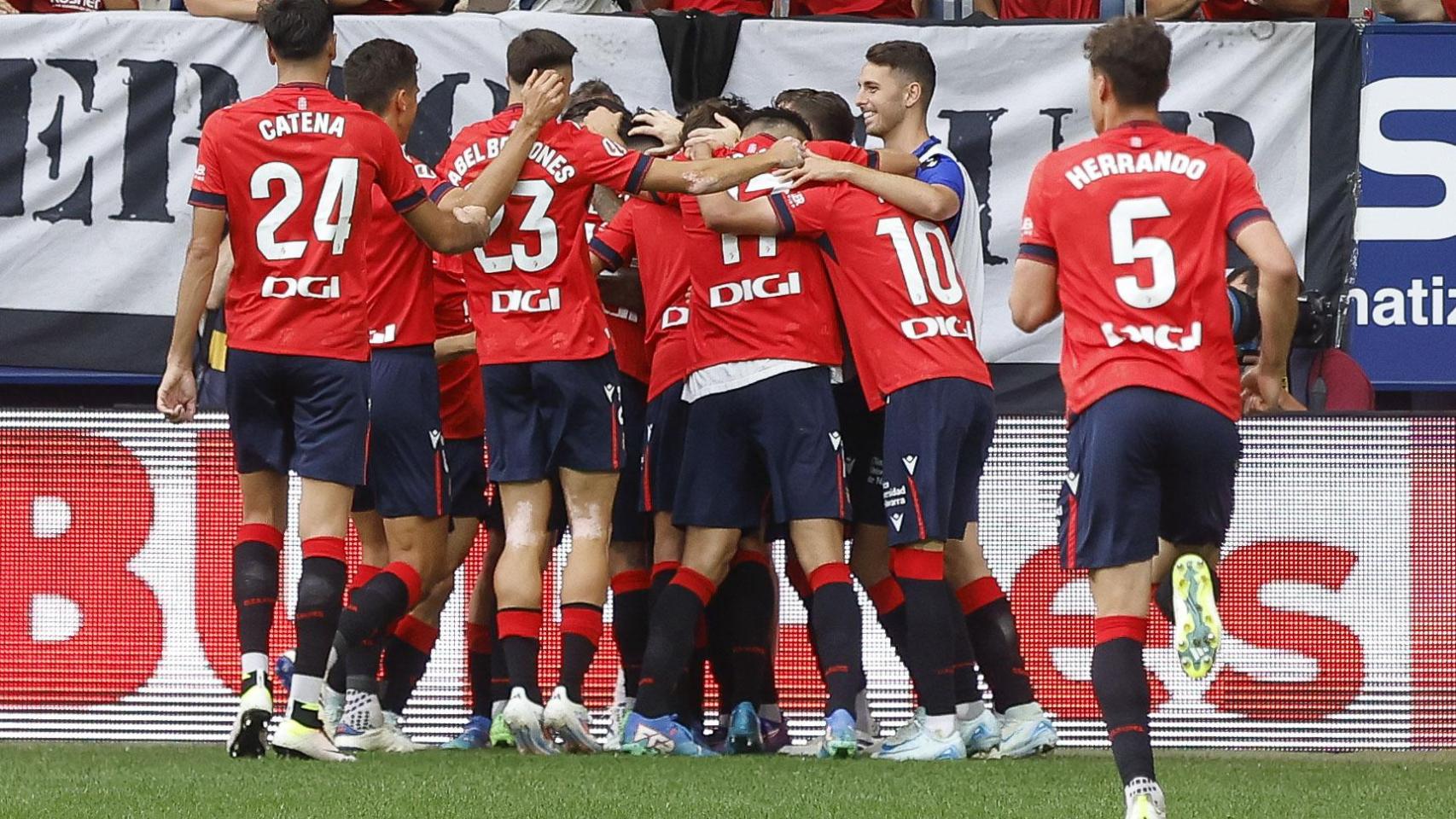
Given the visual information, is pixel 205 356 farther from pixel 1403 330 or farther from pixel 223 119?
pixel 1403 330

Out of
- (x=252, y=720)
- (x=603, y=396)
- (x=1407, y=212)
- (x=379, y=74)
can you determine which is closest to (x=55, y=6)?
(x=379, y=74)

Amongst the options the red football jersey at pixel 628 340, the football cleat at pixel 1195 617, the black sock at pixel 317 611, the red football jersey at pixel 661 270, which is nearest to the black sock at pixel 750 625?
the red football jersey at pixel 661 270

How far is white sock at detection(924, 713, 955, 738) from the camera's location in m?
6.62

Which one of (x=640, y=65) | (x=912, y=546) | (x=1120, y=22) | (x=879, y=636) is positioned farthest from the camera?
(x=640, y=65)

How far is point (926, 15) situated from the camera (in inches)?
356

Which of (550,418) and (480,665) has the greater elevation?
(550,418)

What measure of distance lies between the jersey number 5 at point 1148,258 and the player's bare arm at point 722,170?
73.8 inches

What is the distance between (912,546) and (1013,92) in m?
2.38

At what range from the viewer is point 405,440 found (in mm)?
6895

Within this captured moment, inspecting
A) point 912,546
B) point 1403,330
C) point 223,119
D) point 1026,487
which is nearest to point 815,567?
point 912,546

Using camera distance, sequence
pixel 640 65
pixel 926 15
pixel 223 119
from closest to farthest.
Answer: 1. pixel 223 119
2. pixel 640 65
3. pixel 926 15

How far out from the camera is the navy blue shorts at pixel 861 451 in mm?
7098

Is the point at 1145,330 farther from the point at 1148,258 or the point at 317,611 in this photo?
the point at 317,611

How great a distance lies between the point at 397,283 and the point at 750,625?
167 centimetres
